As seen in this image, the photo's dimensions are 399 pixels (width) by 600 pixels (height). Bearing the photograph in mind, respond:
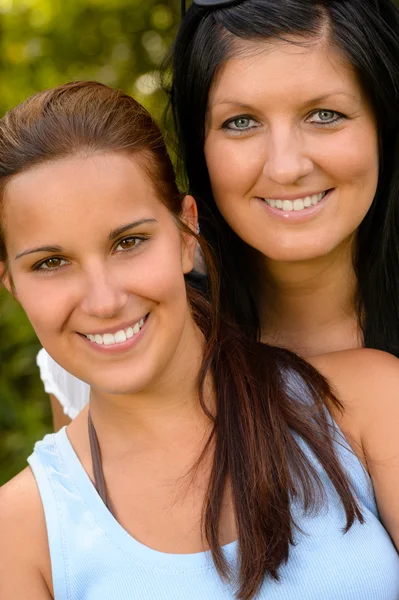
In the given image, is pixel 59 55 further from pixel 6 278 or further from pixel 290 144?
pixel 6 278

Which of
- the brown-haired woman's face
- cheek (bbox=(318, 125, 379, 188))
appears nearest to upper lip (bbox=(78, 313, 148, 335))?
the brown-haired woman's face

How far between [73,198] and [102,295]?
0.21 meters

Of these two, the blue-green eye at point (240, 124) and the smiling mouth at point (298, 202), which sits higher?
the blue-green eye at point (240, 124)

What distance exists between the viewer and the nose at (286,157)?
2.63 metres

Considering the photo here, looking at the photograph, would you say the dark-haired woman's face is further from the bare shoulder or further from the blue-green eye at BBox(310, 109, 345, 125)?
the bare shoulder

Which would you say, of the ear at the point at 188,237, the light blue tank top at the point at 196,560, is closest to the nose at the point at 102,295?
the ear at the point at 188,237

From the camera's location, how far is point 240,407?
8.00 feet

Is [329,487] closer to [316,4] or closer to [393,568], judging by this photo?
[393,568]

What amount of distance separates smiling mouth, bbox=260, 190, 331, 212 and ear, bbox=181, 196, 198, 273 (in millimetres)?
313

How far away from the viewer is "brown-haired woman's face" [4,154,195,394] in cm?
222

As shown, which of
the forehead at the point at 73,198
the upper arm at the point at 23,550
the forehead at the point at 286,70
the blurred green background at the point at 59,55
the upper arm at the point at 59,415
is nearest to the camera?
the forehead at the point at 73,198

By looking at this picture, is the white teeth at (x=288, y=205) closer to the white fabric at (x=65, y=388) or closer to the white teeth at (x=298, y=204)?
the white teeth at (x=298, y=204)

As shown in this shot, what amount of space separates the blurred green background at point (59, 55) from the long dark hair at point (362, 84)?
1.16m

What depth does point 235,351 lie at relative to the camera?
2541 millimetres
